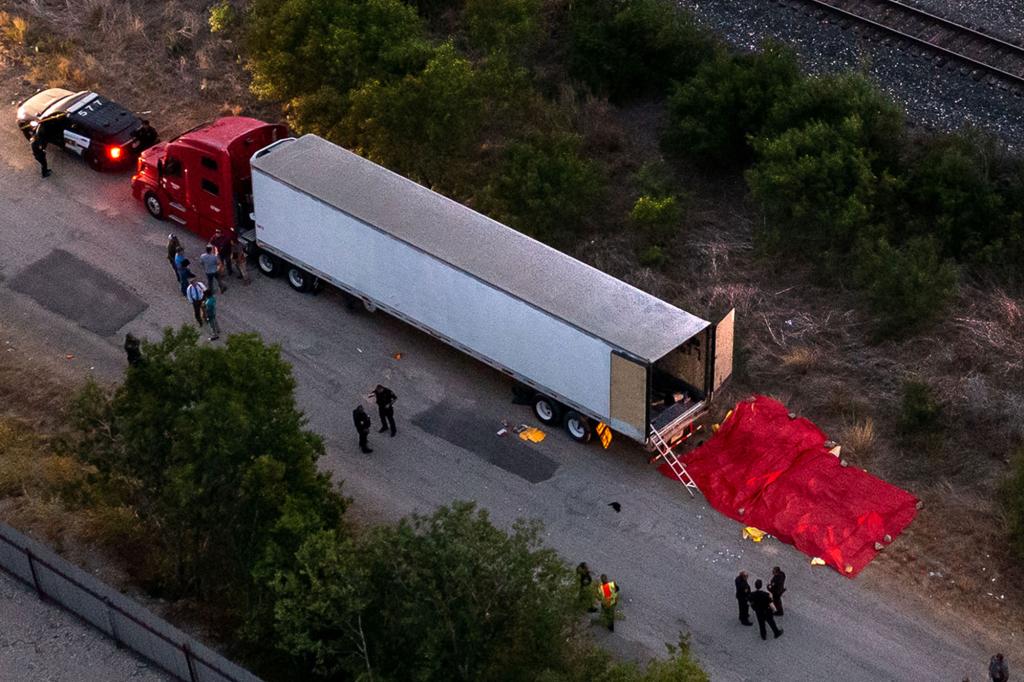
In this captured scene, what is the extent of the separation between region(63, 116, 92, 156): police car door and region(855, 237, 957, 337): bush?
52.3ft

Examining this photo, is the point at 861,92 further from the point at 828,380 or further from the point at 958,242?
the point at 828,380

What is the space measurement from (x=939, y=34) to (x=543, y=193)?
912 centimetres

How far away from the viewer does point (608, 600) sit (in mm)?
22594

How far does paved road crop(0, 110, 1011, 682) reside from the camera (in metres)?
22.7

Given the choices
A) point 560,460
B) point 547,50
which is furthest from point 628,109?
point 560,460

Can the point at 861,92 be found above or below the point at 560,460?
above

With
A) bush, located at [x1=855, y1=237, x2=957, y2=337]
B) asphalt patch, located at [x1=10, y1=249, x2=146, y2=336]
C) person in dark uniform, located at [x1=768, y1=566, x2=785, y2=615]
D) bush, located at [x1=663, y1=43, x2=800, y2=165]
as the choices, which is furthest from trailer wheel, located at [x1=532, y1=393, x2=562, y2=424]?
asphalt patch, located at [x1=10, y1=249, x2=146, y2=336]

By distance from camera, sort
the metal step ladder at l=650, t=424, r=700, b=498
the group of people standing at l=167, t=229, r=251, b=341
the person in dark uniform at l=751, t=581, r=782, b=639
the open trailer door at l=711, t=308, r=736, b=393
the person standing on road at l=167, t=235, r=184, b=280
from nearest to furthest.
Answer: the person in dark uniform at l=751, t=581, r=782, b=639, the metal step ladder at l=650, t=424, r=700, b=498, the open trailer door at l=711, t=308, r=736, b=393, the group of people standing at l=167, t=229, r=251, b=341, the person standing on road at l=167, t=235, r=184, b=280

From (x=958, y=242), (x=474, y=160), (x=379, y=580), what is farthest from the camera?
(x=474, y=160)

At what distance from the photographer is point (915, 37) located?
32.6 meters

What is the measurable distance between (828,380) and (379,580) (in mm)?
10111

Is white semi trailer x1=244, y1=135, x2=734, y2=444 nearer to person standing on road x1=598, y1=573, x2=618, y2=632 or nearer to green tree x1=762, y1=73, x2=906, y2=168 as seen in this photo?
person standing on road x1=598, y1=573, x2=618, y2=632

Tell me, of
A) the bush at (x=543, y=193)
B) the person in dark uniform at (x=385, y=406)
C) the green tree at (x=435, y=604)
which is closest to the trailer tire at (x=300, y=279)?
the bush at (x=543, y=193)

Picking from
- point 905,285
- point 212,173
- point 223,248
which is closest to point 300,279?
point 223,248
